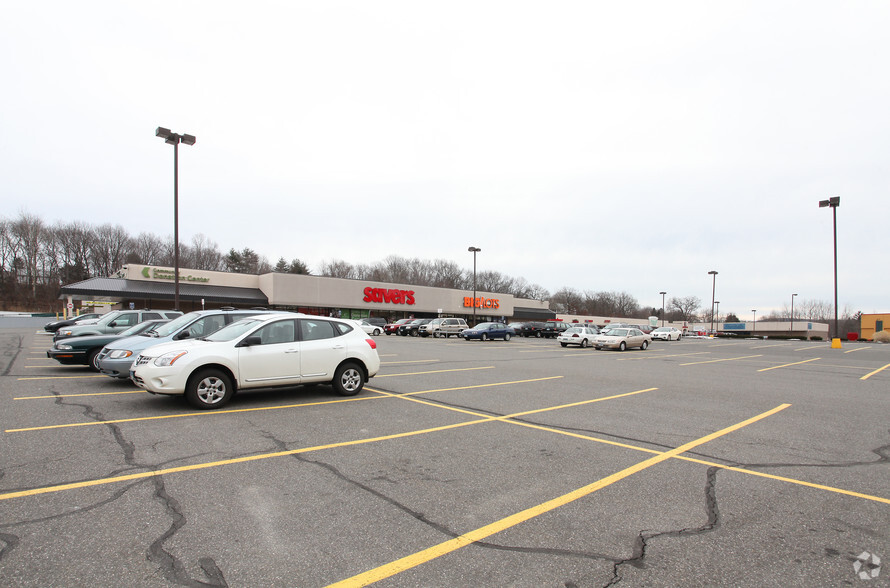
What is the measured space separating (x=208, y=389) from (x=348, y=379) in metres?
2.50

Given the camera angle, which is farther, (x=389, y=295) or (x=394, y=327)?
(x=389, y=295)

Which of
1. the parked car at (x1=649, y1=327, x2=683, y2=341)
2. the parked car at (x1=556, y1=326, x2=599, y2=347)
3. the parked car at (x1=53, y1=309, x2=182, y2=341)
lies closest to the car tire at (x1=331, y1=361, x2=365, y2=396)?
the parked car at (x1=53, y1=309, x2=182, y2=341)

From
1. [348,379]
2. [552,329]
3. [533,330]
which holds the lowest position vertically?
[533,330]

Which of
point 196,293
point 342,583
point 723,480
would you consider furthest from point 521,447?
point 196,293

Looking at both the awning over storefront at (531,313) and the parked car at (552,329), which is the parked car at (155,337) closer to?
the parked car at (552,329)

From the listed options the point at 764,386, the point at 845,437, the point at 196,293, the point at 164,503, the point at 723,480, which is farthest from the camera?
the point at 196,293

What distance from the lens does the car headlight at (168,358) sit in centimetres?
749

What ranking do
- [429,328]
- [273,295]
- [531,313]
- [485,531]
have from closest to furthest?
[485,531], [429,328], [273,295], [531,313]

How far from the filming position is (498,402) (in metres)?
9.12

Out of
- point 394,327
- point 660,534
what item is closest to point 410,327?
point 394,327

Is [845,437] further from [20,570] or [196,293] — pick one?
[196,293]

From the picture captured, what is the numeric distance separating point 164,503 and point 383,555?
2110mm

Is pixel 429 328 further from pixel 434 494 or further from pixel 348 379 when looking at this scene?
pixel 434 494

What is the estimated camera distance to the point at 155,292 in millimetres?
41969
